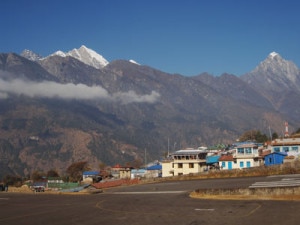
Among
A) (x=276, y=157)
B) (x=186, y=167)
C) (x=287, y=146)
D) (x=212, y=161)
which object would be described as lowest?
(x=186, y=167)

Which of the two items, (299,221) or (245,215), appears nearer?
(299,221)

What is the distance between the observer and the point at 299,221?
81.4ft

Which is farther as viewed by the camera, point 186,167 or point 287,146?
point 186,167

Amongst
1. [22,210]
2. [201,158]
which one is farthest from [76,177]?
[22,210]

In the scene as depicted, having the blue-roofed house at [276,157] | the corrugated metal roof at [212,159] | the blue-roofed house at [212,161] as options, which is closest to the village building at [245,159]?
the blue-roofed house at [276,157]

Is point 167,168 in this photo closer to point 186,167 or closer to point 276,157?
point 186,167

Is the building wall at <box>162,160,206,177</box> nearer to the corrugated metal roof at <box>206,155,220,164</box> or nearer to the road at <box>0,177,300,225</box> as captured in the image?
the corrugated metal roof at <box>206,155,220,164</box>

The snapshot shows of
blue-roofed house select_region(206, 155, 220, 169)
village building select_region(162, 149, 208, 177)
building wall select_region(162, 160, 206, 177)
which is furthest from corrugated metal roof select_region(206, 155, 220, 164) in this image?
building wall select_region(162, 160, 206, 177)

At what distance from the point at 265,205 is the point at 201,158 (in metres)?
67.5

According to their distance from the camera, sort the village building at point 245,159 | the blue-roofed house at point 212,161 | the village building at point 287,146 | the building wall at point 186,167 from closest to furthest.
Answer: the village building at point 287,146 < the village building at point 245,159 < the blue-roofed house at point 212,161 < the building wall at point 186,167

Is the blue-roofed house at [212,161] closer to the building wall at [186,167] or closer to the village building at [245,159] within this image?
the building wall at [186,167]

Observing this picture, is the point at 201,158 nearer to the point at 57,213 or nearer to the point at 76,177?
the point at 57,213

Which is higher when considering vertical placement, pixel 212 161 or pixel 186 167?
pixel 212 161

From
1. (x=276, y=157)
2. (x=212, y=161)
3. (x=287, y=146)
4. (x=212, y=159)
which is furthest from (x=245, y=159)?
(x=212, y=159)
